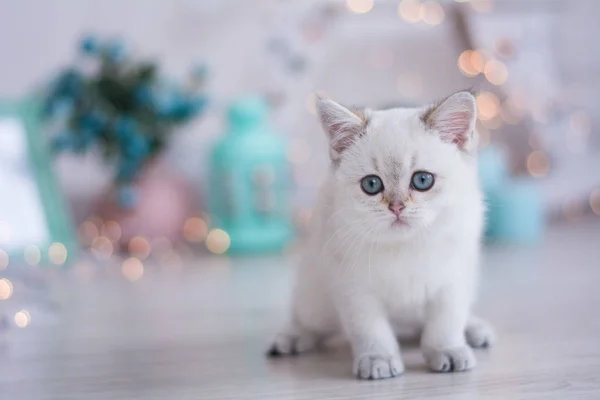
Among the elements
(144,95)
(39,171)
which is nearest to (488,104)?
(144,95)

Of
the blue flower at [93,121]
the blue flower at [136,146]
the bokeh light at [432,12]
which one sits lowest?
the blue flower at [136,146]

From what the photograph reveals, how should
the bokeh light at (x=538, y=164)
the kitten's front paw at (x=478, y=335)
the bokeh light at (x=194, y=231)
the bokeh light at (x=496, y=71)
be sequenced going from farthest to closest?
the bokeh light at (x=538, y=164) → the bokeh light at (x=496, y=71) → the bokeh light at (x=194, y=231) → the kitten's front paw at (x=478, y=335)

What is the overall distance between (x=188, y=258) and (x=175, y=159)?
0.47 m

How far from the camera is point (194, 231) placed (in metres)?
2.68

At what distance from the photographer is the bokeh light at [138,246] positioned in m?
2.48

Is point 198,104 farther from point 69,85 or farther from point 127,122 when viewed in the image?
point 69,85

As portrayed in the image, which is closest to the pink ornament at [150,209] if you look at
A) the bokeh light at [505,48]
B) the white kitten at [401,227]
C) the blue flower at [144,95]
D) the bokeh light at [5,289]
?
the blue flower at [144,95]

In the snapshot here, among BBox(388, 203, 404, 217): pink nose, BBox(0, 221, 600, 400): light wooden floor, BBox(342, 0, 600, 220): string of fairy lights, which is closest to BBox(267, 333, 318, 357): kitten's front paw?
BBox(0, 221, 600, 400): light wooden floor

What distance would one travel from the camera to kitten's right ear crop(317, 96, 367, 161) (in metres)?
1.03

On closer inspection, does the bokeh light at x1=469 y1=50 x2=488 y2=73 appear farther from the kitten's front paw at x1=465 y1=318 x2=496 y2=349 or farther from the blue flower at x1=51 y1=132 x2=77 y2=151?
the kitten's front paw at x1=465 y1=318 x2=496 y2=349

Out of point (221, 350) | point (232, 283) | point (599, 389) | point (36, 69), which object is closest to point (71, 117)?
point (36, 69)

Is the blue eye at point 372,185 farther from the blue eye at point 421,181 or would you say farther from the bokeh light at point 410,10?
the bokeh light at point 410,10

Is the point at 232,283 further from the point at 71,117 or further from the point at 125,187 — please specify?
the point at 71,117

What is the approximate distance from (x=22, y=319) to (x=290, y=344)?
0.65 metres
